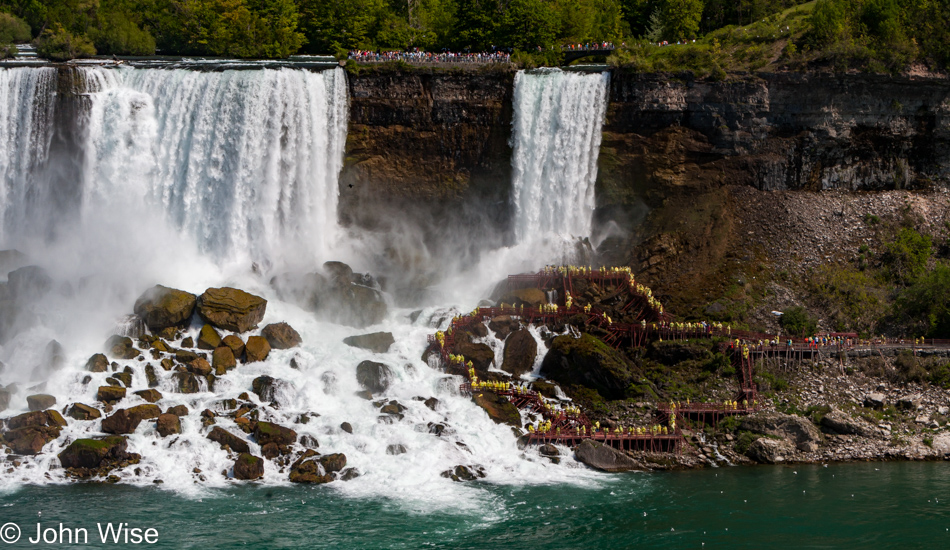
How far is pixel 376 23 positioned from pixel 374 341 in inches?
1364

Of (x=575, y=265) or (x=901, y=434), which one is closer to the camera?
(x=901, y=434)

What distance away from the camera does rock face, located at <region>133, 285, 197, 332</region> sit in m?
53.9

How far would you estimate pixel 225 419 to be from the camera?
1889 inches

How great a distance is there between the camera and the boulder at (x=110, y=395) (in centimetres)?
4856

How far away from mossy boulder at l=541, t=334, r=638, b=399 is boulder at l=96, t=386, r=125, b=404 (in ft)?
70.8

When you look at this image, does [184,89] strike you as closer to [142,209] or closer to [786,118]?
[142,209]

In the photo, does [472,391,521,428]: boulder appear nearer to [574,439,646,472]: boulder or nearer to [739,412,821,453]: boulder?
[574,439,646,472]: boulder

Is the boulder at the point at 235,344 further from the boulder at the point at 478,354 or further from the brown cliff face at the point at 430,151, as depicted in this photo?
the brown cliff face at the point at 430,151

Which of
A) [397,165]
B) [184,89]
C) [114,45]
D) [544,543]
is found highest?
[114,45]

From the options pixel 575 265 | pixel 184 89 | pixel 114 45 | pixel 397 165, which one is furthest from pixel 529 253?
pixel 114 45

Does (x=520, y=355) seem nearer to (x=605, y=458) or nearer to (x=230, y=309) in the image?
(x=605, y=458)

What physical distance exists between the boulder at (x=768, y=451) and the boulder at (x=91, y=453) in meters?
28.9

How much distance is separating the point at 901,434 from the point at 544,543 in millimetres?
21297

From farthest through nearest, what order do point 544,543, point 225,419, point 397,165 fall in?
point 397,165 → point 225,419 → point 544,543
